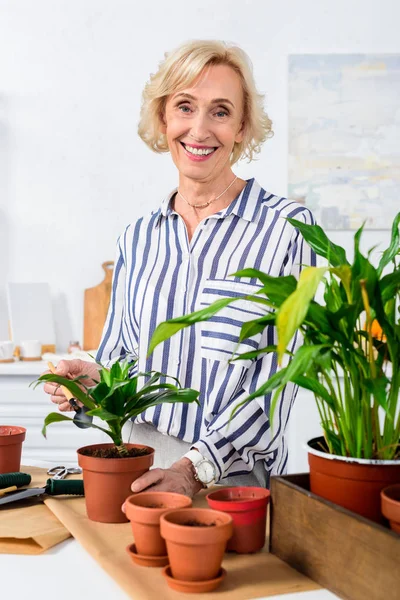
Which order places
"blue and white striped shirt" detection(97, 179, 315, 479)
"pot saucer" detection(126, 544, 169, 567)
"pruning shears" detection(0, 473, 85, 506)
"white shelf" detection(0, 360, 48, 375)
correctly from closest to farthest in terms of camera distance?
"pot saucer" detection(126, 544, 169, 567) < "pruning shears" detection(0, 473, 85, 506) < "blue and white striped shirt" detection(97, 179, 315, 479) < "white shelf" detection(0, 360, 48, 375)

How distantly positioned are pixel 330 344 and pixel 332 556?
0.27m

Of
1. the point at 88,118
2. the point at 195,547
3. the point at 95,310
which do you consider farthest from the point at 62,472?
the point at 88,118

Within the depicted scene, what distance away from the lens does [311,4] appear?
3492 mm

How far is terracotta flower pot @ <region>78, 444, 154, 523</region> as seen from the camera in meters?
1.17

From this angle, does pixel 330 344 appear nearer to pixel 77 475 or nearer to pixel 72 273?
pixel 77 475

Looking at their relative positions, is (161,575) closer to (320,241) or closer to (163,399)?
(163,399)

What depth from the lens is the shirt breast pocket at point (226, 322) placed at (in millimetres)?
1629

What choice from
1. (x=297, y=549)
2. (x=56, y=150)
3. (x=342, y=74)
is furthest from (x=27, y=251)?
(x=297, y=549)

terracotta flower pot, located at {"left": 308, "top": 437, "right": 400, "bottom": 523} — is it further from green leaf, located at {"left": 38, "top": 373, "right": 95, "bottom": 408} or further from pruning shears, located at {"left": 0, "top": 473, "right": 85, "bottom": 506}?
pruning shears, located at {"left": 0, "top": 473, "right": 85, "bottom": 506}

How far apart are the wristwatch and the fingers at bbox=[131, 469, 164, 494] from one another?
135mm

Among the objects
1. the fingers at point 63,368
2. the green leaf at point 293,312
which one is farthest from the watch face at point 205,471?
the green leaf at point 293,312

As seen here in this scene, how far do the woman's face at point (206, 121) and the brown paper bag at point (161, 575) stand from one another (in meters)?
0.89

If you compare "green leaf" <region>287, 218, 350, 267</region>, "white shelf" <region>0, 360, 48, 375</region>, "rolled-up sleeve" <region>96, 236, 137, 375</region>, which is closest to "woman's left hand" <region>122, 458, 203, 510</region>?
"green leaf" <region>287, 218, 350, 267</region>

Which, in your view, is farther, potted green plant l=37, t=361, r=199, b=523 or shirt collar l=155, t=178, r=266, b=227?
shirt collar l=155, t=178, r=266, b=227
